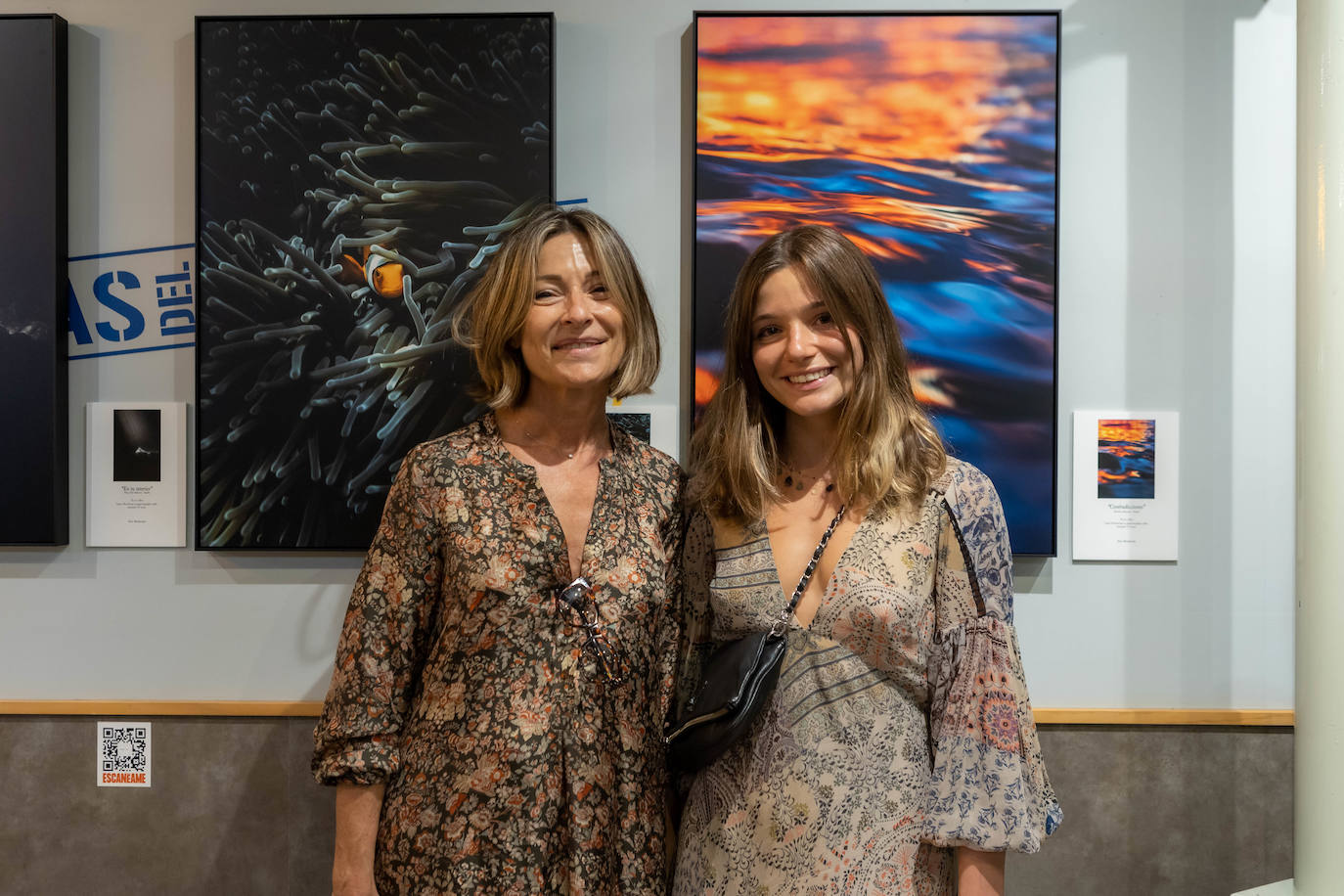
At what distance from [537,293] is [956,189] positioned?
3.36 ft

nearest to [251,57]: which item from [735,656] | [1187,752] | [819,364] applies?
[819,364]

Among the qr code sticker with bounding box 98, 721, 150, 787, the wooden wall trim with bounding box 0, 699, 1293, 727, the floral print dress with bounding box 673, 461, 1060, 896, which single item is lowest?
the qr code sticker with bounding box 98, 721, 150, 787

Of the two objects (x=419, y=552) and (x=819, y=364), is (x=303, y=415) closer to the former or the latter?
(x=419, y=552)

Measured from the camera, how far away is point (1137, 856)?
2.06 meters

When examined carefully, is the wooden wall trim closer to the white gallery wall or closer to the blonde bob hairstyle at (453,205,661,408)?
the white gallery wall

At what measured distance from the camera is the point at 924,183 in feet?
6.62

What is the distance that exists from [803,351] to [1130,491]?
42.8 inches

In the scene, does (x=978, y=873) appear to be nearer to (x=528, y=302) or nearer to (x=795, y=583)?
(x=795, y=583)

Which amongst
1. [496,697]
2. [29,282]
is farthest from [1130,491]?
[29,282]

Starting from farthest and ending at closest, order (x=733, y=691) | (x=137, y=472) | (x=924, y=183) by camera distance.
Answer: (x=137, y=472)
(x=924, y=183)
(x=733, y=691)

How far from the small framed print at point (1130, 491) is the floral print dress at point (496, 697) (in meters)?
1.09

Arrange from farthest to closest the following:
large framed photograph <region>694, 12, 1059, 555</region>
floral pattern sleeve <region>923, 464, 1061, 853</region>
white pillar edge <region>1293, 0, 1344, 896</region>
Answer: large framed photograph <region>694, 12, 1059, 555</region>
white pillar edge <region>1293, 0, 1344, 896</region>
floral pattern sleeve <region>923, 464, 1061, 853</region>

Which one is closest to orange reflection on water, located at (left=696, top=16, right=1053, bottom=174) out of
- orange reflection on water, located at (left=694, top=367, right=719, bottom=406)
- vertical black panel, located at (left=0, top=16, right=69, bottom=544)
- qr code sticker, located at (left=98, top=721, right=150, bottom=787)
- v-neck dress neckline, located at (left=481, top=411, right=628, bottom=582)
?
orange reflection on water, located at (left=694, top=367, right=719, bottom=406)

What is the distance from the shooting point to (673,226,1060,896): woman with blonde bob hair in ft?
4.45
